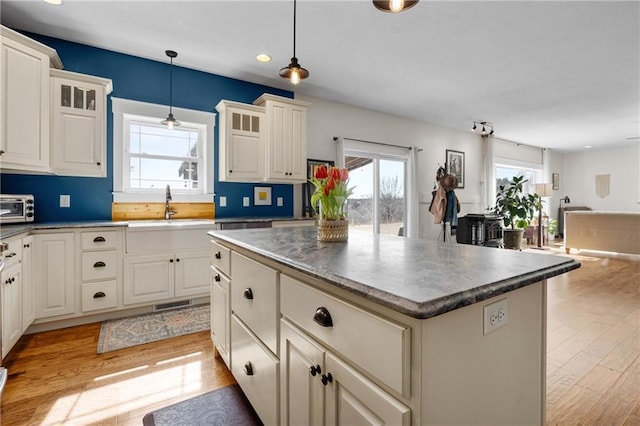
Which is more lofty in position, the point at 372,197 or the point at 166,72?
the point at 166,72

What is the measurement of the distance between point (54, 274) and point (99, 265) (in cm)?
31

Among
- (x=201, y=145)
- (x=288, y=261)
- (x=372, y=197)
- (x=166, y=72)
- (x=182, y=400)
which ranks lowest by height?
(x=182, y=400)

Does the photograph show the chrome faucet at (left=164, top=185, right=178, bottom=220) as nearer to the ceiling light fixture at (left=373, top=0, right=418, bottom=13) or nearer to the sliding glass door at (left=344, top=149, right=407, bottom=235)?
the sliding glass door at (left=344, top=149, right=407, bottom=235)

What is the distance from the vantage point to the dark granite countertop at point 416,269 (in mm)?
740

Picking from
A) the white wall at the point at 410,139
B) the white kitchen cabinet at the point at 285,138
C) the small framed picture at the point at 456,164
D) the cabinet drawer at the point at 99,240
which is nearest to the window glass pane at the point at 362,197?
the white wall at the point at 410,139

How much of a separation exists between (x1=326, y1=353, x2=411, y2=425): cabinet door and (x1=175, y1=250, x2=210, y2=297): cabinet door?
2612mm

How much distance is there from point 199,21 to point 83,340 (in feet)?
9.31

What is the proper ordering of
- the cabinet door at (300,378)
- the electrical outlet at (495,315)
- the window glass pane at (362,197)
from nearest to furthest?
the electrical outlet at (495,315)
the cabinet door at (300,378)
the window glass pane at (362,197)

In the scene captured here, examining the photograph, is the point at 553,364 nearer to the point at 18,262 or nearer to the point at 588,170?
the point at 18,262

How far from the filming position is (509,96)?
4578mm


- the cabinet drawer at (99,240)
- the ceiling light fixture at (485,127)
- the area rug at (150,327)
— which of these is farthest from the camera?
the ceiling light fixture at (485,127)

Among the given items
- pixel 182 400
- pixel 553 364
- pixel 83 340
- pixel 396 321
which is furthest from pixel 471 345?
pixel 83 340

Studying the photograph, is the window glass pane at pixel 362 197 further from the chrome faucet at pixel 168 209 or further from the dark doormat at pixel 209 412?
the dark doormat at pixel 209 412

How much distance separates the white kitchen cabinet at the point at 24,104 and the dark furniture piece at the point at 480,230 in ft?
18.8
